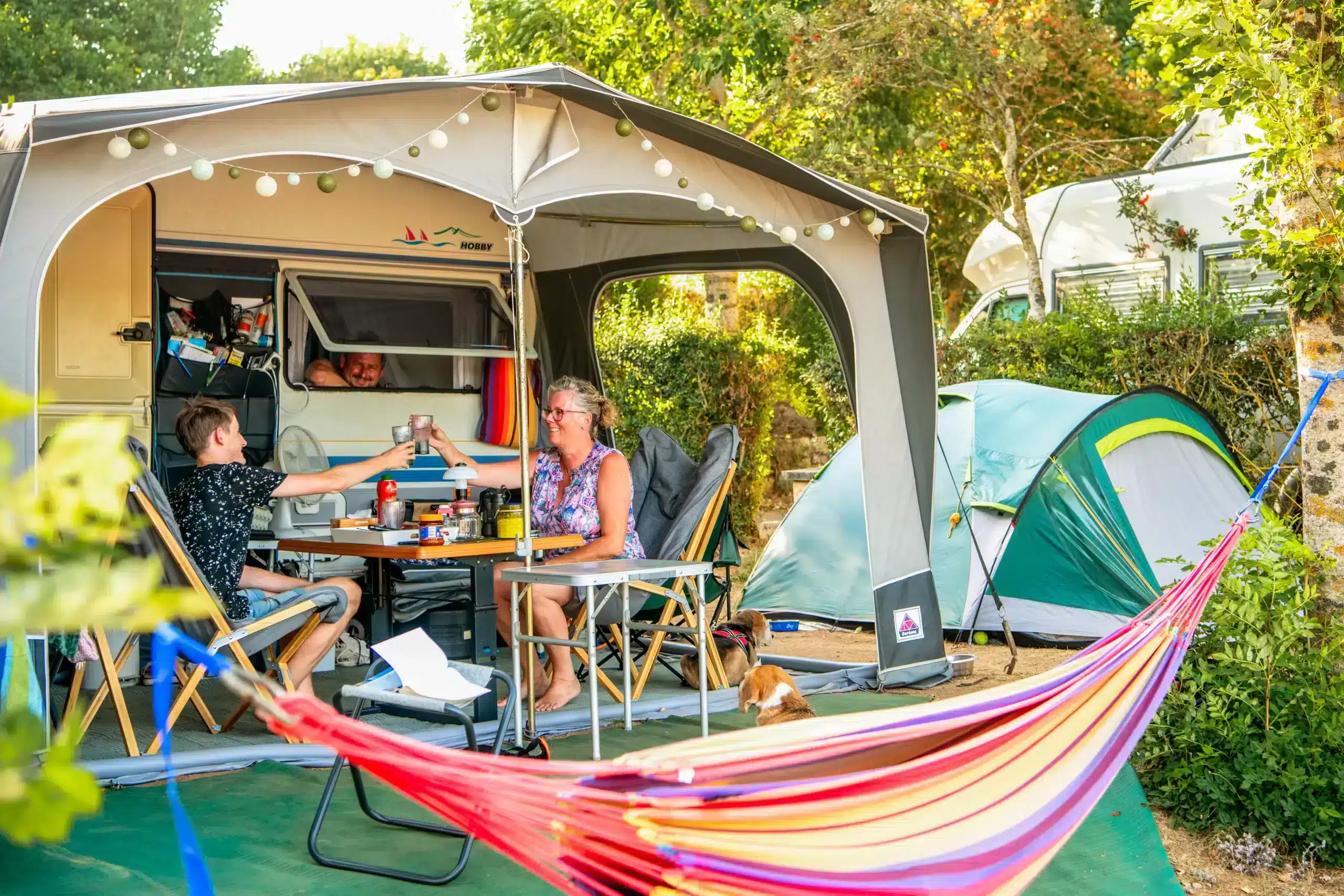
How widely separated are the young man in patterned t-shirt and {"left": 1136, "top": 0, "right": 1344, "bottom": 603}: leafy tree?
291 centimetres

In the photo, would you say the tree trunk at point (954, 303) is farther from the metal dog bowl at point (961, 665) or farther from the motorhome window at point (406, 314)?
the metal dog bowl at point (961, 665)

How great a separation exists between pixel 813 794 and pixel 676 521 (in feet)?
10.4

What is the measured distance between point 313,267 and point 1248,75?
15.1 feet

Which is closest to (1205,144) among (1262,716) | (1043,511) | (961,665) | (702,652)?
(1043,511)

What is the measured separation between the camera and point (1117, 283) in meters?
→ 8.85

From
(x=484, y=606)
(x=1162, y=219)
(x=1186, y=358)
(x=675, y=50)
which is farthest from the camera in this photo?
(x=675, y=50)

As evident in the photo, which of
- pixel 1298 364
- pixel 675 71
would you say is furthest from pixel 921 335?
pixel 675 71

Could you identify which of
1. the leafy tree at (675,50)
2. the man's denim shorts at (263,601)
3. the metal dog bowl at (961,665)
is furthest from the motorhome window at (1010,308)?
the man's denim shorts at (263,601)

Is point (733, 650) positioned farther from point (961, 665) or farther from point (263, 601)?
point (263, 601)

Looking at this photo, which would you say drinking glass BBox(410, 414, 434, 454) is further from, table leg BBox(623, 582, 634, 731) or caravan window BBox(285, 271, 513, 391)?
caravan window BBox(285, 271, 513, 391)

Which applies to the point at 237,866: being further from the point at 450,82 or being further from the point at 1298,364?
the point at 1298,364

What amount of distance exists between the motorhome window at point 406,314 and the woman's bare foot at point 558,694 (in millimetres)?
2610

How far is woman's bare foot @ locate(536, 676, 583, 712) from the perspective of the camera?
4.71 metres

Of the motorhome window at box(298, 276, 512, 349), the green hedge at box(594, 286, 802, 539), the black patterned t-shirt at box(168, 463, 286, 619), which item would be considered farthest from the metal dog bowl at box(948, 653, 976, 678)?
the green hedge at box(594, 286, 802, 539)
